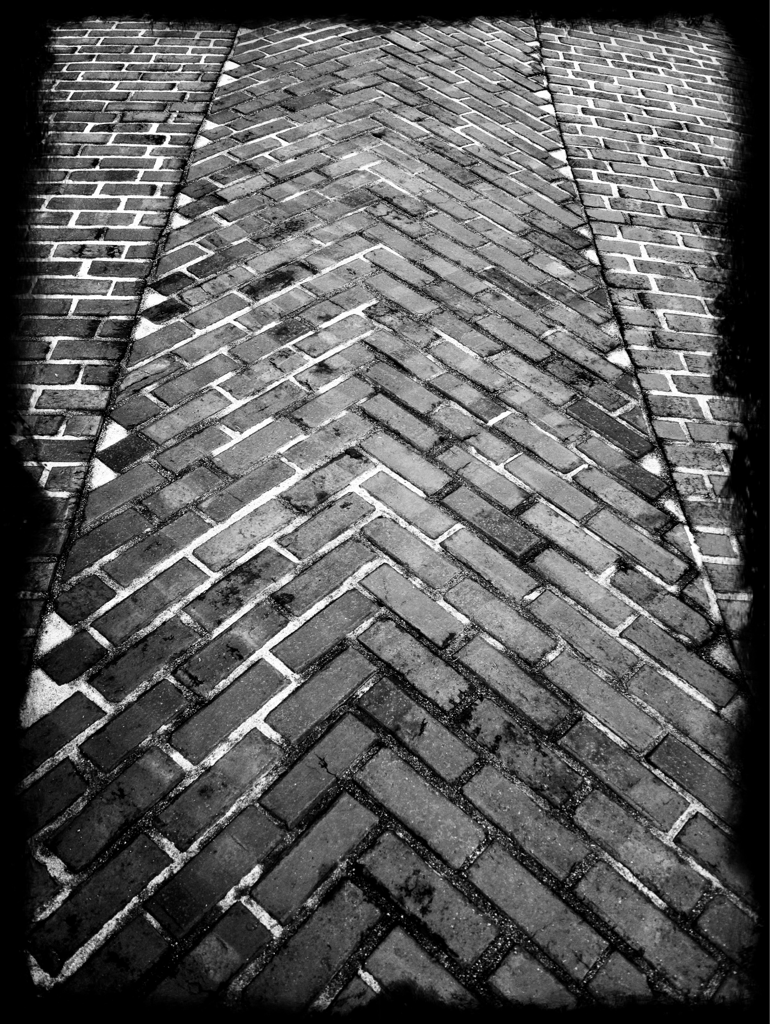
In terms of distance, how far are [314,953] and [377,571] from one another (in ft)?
2.72

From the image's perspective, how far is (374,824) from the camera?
1.35 meters

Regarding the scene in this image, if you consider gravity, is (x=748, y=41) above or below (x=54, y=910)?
above

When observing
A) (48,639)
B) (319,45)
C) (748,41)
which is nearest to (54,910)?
(48,639)

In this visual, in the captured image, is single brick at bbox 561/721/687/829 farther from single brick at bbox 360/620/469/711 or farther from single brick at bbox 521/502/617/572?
single brick at bbox 521/502/617/572

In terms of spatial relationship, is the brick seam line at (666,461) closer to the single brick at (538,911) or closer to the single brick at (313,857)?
the single brick at (538,911)

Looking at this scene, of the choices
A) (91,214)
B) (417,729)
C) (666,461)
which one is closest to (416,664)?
(417,729)

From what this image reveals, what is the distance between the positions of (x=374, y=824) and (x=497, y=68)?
398 centimetres

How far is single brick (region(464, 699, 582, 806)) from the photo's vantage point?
1.43m

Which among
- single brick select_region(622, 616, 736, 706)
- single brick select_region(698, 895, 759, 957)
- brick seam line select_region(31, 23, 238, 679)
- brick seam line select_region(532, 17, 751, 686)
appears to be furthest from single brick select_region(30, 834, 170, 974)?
brick seam line select_region(532, 17, 751, 686)

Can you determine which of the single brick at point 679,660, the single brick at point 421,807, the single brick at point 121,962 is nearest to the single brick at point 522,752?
the single brick at point 421,807

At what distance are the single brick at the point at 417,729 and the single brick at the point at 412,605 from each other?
0.17 meters

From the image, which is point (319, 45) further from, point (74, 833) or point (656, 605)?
point (74, 833)

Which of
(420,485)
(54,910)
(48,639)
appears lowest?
(54,910)

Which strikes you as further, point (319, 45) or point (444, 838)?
point (319, 45)
